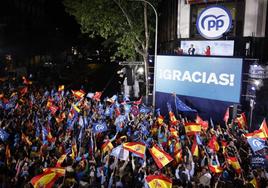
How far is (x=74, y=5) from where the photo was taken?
91.7 feet

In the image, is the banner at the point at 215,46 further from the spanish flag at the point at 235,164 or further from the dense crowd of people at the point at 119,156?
the spanish flag at the point at 235,164

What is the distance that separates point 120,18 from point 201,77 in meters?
11.4

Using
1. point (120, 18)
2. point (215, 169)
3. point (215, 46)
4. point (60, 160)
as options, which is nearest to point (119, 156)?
point (60, 160)

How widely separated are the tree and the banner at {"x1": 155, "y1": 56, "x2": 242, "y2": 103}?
6979mm

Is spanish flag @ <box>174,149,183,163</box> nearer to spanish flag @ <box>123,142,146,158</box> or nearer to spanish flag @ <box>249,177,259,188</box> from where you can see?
spanish flag @ <box>123,142,146,158</box>

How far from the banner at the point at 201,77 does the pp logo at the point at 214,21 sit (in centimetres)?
232

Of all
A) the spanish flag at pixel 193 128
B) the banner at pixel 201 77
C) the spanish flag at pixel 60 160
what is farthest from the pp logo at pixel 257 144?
the banner at pixel 201 77

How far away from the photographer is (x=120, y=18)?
27641 mm

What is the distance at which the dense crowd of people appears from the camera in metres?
9.84

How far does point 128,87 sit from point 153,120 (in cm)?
1404

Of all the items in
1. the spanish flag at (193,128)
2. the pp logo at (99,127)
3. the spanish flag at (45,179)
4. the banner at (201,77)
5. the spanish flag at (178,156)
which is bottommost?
the spanish flag at (178,156)

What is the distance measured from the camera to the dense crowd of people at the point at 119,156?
984 centimetres

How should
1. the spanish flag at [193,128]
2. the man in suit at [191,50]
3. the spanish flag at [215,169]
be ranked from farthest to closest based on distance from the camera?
the man in suit at [191,50] < the spanish flag at [193,128] < the spanish flag at [215,169]

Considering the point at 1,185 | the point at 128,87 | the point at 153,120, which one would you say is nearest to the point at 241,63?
the point at 153,120
